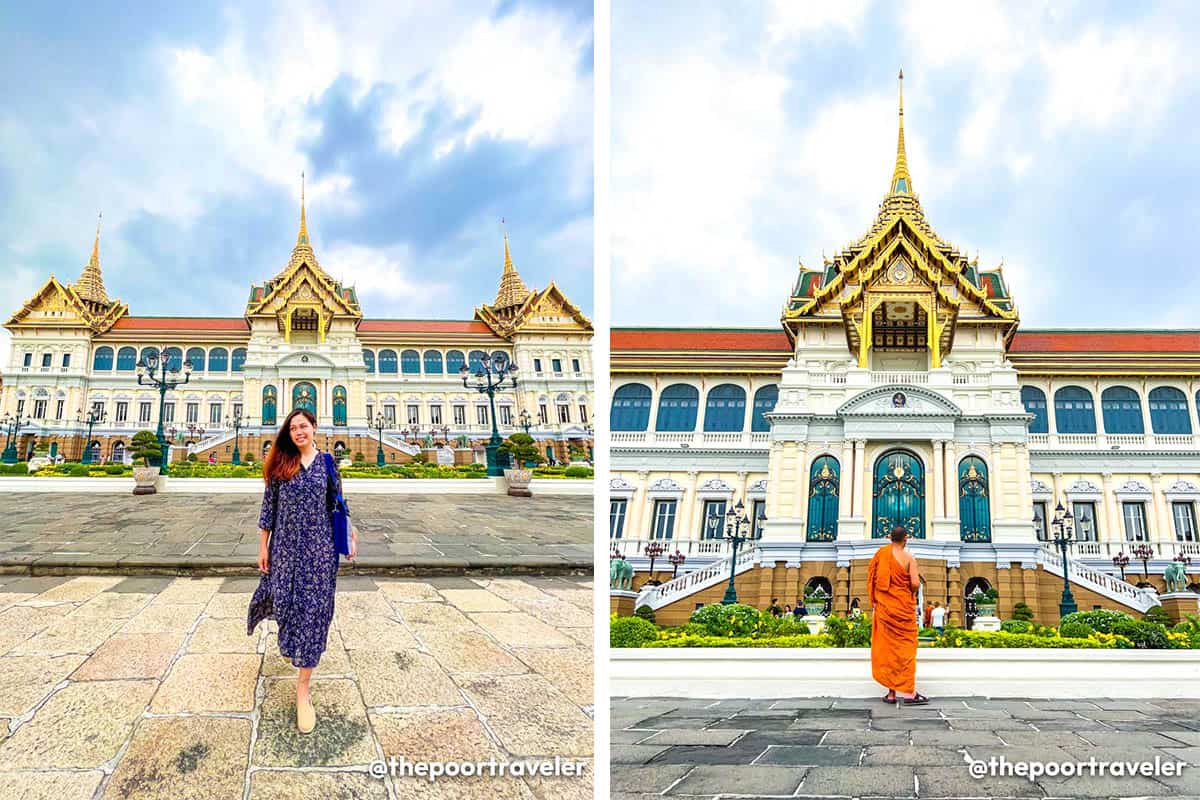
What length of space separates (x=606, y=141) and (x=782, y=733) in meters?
2.88

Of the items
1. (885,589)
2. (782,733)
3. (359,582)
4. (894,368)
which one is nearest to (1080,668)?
(885,589)

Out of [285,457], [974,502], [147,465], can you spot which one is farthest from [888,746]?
[147,465]

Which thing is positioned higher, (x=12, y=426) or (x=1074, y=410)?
(x=12, y=426)

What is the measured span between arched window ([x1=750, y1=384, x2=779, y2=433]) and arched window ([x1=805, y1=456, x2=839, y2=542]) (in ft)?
3.33

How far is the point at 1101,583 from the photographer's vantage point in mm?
9031

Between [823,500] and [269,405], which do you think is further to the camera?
[269,405]

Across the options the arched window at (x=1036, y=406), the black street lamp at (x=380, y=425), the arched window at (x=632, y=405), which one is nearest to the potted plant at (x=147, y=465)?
the arched window at (x=632, y=405)

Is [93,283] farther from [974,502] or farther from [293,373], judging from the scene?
[974,502]

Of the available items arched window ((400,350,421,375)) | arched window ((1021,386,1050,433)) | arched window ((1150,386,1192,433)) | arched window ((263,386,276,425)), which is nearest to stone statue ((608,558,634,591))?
arched window ((1021,386,1050,433))

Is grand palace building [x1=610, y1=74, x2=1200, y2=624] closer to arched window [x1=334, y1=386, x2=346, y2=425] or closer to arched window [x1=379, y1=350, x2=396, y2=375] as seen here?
arched window [x1=334, y1=386, x2=346, y2=425]

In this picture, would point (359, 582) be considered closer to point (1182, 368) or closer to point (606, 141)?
point (606, 141)

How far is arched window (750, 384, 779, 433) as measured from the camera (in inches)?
411
